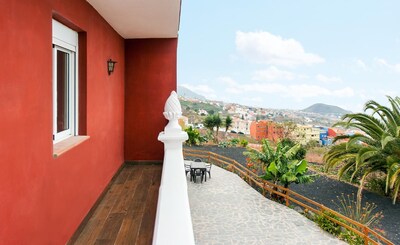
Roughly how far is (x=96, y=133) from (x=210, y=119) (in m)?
12.7

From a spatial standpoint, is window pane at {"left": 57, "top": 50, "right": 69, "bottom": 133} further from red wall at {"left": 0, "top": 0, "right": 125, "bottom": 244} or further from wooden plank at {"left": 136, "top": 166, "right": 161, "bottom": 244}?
wooden plank at {"left": 136, "top": 166, "right": 161, "bottom": 244}

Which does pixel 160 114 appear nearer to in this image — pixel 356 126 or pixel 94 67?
pixel 94 67

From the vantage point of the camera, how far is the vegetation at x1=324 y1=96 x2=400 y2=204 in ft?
30.0

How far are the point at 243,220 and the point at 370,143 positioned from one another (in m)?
5.84

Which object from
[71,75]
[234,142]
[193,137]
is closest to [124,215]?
[71,75]

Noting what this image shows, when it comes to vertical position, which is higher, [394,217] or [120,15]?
[120,15]

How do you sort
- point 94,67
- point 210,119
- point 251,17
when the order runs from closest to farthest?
1. point 94,67
2. point 210,119
3. point 251,17

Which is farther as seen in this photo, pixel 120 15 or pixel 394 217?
pixel 394 217

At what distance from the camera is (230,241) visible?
19.2 ft

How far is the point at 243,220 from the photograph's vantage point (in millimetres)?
6762

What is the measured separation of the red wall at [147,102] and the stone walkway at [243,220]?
5.97 ft

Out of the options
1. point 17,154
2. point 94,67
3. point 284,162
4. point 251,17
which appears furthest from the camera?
point 251,17

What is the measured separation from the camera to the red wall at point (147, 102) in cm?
729

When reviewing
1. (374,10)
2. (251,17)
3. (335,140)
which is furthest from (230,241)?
(251,17)
